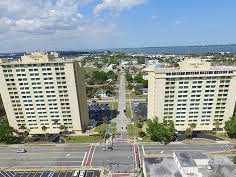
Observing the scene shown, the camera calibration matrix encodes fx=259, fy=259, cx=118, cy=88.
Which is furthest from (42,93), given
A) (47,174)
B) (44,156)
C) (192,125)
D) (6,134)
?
(192,125)

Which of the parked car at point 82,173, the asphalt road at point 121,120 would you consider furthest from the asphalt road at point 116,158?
the asphalt road at point 121,120

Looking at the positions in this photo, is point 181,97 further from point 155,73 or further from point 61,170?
point 61,170

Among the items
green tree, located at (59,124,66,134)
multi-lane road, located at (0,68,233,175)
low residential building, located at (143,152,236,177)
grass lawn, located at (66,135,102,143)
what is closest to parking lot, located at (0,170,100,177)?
multi-lane road, located at (0,68,233,175)

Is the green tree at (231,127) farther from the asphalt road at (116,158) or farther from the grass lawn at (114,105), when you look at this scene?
the grass lawn at (114,105)

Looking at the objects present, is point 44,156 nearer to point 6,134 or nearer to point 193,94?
point 6,134

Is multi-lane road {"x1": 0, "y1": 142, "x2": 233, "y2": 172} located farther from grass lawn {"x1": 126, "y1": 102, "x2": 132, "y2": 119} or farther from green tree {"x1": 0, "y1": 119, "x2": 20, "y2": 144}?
grass lawn {"x1": 126, "y1": 102, "x2": 132, "y2": 119}
